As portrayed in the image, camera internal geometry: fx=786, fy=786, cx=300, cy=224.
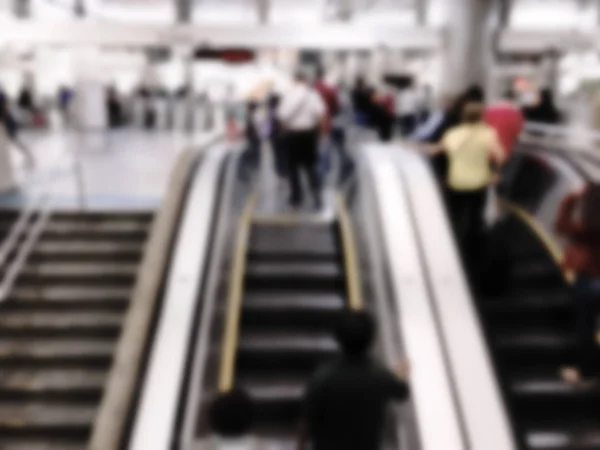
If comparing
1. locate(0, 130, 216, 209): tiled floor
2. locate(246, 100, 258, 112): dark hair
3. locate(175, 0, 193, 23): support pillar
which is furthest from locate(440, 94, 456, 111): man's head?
locate(175, 0, 193, 23): support pillar

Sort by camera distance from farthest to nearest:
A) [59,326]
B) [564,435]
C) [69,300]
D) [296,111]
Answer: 1. [296,111]
2. [69,300]
3. [59,326]
4. [564,435]

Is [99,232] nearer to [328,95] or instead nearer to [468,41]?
[328,95]

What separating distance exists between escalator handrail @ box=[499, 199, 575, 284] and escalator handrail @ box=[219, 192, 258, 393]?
2.47 meters

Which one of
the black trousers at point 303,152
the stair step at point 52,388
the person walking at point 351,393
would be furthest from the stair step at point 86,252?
the person walking at point 351,393

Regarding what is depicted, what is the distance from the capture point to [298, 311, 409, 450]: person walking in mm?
3164

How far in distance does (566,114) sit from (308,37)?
20.6 ft

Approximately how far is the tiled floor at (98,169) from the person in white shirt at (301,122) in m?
2.00

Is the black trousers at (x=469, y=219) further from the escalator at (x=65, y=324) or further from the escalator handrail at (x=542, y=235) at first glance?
the escalator at (x=65, y=324)

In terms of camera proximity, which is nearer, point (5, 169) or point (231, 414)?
point (231, 414)

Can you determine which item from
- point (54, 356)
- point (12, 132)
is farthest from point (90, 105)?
point (54, 356)

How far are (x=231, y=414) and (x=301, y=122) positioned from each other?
5110mm

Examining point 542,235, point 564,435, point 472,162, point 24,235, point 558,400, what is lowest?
point 564,435

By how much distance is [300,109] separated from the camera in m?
7.71

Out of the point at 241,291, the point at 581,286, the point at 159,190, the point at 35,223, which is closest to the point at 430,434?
the point at 581,286
